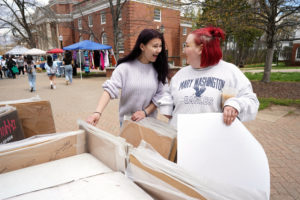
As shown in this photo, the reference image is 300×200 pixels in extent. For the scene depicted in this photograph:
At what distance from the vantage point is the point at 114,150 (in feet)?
3.33

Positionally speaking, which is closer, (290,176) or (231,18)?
(290,176)

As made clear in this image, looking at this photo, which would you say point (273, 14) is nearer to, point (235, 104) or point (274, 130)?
point (274, 130)

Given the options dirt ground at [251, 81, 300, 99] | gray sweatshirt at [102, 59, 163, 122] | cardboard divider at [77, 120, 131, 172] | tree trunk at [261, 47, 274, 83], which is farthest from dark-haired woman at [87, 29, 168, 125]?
tree trunk at [261, 47, 274, 83]

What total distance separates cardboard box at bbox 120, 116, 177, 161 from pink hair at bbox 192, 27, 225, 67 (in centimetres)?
56

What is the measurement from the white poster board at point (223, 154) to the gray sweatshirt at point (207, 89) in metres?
0.37

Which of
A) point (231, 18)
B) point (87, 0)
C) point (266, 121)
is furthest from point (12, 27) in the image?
point (266, 121)

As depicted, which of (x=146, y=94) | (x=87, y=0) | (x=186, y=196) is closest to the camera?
(x=186, y=196)

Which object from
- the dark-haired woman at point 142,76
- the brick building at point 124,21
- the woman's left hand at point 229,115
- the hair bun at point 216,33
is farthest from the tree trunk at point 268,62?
the brick building at point 124,21

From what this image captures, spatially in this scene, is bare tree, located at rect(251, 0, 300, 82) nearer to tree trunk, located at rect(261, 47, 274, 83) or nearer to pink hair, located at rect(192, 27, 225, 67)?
tree trunk, located at rect(261, 47, 274, 83)

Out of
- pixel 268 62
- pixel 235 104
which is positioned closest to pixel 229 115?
pixel 235 104

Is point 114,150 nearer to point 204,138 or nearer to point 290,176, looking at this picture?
point 204,138

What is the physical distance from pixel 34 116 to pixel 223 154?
1.94 m

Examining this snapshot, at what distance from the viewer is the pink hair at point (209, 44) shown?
1419mm

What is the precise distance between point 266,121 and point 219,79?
4.50 meters
